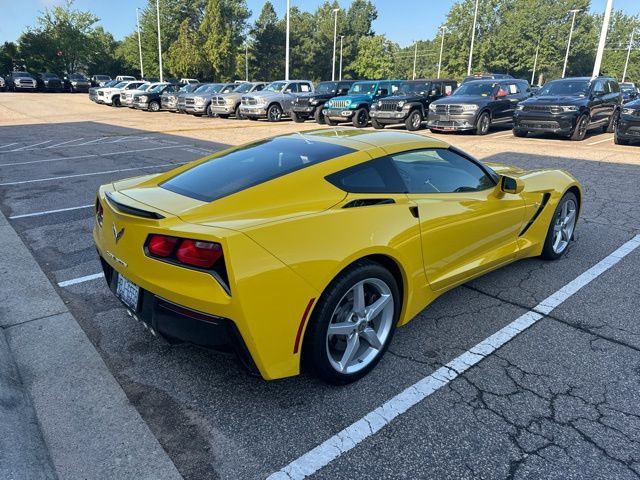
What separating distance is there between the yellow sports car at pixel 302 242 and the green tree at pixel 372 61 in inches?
2913

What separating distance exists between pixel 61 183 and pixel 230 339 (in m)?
7.31

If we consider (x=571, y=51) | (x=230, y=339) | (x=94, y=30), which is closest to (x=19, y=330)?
(x=230, y=339)

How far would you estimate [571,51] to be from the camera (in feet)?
237

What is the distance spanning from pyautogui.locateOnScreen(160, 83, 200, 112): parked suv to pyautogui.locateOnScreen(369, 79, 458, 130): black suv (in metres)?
13.4

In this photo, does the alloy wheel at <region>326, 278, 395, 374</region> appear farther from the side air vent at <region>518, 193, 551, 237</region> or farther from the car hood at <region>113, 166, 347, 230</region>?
the side air vent at <region>518, 193, 551, 237</region>

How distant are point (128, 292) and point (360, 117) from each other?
1614 centimetres

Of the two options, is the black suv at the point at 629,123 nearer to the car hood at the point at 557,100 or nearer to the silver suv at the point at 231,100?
the car hood at the point at 557,100

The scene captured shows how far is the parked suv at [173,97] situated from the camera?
26219mm

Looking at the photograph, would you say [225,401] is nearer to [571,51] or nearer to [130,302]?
[130,302]

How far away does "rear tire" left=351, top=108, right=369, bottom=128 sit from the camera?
17719 millimetres

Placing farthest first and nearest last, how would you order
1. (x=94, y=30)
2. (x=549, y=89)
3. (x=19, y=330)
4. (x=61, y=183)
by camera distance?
(x=94, y=30), (x=549, y=89), (x=61, y=183), (x=19, y=330)

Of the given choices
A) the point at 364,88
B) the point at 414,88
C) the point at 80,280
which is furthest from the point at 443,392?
the point at 364,88

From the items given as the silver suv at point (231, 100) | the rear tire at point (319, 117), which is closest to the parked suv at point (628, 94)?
the rear tire at point (319, 117)

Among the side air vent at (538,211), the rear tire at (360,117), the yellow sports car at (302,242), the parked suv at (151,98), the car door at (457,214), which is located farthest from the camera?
the parked suv at (151,98)
